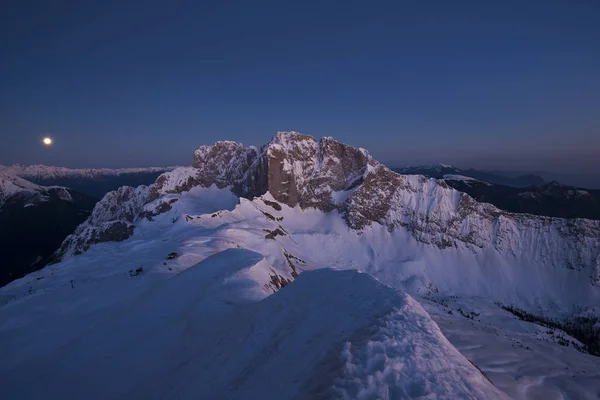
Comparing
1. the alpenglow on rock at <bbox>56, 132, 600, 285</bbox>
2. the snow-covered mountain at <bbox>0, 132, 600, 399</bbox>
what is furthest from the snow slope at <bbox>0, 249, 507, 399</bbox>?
the alpenglow on rock at <bbox>56, 132, 600, 285</bbox>

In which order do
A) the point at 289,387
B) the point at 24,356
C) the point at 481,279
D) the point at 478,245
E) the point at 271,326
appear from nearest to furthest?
the point at 289,387 → the point at 271,326 → the point at 24,356 → the point at 481,279 → the point at 478,245

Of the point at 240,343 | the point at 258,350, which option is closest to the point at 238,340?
the point at 240,343

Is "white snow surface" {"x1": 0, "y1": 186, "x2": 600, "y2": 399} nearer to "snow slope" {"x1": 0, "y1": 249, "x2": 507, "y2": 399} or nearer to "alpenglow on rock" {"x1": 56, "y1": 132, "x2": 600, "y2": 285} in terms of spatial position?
"snow slope" {"x1": 0, "y1": 249, "x2": 507, "y2": 399}

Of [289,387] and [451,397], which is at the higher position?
[451,397]

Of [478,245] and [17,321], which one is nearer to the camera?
[17,321]

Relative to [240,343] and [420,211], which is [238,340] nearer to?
[240,343]

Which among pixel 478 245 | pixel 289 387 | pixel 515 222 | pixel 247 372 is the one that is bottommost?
pixel 478 245

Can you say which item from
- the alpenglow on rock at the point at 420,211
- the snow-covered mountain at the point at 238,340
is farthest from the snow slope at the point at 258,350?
the alpenglow on rock at the point at 420,211

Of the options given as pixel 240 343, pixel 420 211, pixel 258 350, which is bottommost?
pixel 420 211

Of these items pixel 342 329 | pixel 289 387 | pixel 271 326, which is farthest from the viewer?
pixel 271 326

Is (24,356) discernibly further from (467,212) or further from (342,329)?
(467,212)

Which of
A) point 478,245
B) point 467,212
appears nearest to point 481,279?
point 478,245
